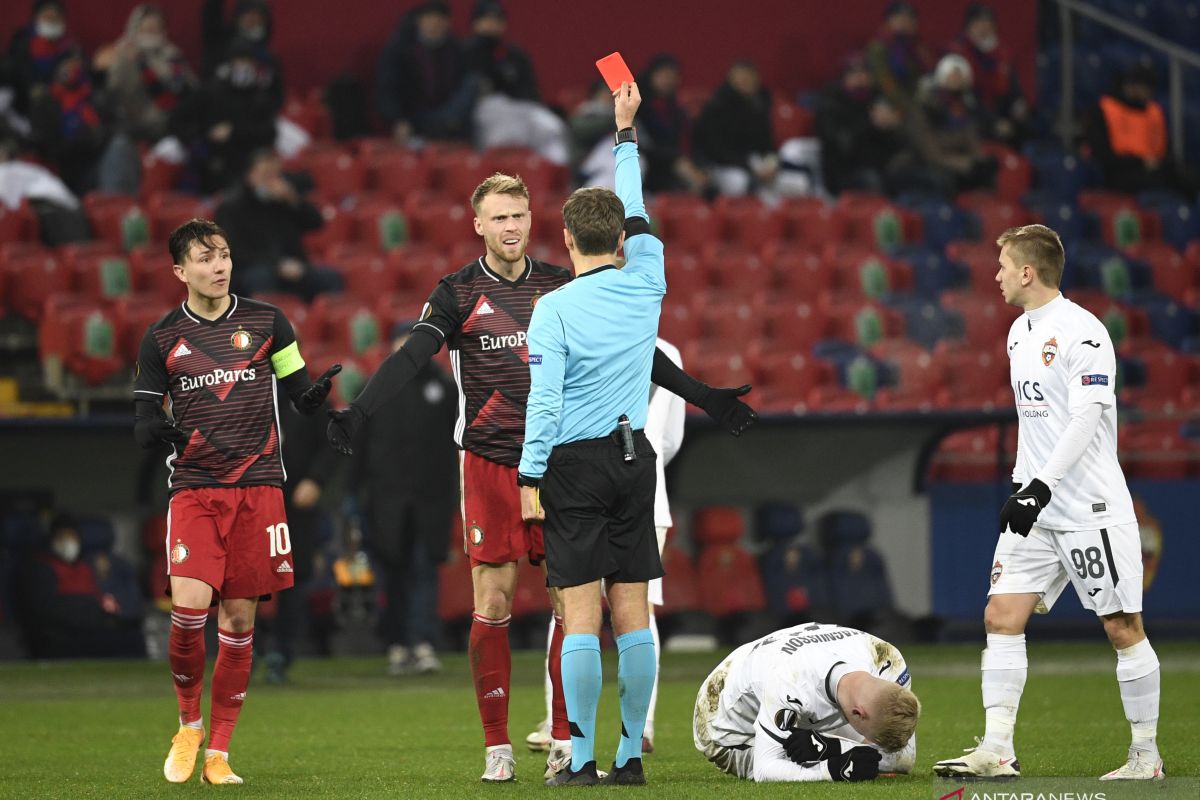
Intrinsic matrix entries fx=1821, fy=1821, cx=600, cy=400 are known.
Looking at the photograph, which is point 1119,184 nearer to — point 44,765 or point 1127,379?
point 1127,379

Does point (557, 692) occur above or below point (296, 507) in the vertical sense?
below

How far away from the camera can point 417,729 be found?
348 inches

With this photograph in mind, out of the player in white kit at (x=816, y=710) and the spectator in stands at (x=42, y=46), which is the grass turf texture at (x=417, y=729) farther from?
the spectator in stands at (x=42, y=46)

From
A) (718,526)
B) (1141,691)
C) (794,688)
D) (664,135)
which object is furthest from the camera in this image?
(664,135)

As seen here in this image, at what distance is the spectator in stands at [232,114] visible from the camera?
642 inches

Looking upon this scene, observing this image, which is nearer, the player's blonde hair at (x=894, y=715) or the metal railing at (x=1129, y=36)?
the player's blonde hair at (x=894, y=715)

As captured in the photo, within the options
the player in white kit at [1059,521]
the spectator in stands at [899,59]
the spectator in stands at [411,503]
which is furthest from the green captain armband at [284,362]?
the spectator in stands at [899,59]

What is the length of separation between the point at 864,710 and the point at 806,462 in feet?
28.6

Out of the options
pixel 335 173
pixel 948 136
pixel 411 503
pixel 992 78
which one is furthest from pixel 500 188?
pixel 992 78

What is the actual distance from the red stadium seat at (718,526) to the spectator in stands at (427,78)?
5424 mm

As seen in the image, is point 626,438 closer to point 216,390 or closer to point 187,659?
point 216,390

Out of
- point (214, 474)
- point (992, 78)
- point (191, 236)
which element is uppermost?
point (992, 78)

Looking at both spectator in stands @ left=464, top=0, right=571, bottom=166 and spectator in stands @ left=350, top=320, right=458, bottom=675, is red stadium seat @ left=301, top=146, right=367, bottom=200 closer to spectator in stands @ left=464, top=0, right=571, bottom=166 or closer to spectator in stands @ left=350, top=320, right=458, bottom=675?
spectator in stands @ left=464, top=0, right=571, bottom=166

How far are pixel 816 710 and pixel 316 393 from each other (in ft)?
7.15
